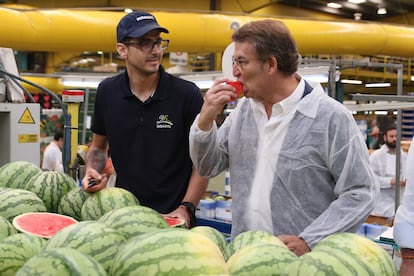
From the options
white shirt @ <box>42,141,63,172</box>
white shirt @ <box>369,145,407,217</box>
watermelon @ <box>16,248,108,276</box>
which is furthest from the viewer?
white shirt @ <box>42,141,63,172</box>

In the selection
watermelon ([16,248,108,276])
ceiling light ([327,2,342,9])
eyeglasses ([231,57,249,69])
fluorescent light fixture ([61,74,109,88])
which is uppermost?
ceiling light ([327,2,342,9])

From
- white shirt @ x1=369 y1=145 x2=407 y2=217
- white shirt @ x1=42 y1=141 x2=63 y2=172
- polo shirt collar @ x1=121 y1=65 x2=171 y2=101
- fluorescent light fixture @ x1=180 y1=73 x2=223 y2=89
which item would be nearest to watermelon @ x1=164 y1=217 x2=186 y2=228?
polo shirt collar @ x1=121 y1=65 x2=171 y2=101

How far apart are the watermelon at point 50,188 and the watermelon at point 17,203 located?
0.14 metres

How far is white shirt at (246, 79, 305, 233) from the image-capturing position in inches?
75.8

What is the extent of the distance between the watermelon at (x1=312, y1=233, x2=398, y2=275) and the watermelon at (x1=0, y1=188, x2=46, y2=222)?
1.01m

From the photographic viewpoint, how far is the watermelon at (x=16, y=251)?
1224 millimetres

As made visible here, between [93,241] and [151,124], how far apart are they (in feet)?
3.94

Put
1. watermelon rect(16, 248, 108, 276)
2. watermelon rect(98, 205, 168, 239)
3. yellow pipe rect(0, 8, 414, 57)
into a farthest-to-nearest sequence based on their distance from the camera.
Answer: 1. yellow pipe rect(0, 8, 414, 57)
2. watermelon rect(98, 205, 168, 239)
3. watermelon rect(16, 248, 108, 276)

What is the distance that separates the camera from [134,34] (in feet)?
7.55

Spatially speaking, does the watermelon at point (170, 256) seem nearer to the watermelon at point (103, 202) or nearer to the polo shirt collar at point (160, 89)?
the watermelon at point (103, 202)

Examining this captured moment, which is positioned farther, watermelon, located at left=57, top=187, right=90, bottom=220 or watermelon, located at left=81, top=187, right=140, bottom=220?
watermelon, located at left=57, top=187, right=90, bottom=220

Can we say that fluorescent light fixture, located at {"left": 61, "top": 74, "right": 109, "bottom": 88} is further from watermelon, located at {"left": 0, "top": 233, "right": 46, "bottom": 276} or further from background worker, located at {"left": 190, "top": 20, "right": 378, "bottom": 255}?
watermelon, located at {"left": 0, "top": 233, "right": 46, "bottom": 276}

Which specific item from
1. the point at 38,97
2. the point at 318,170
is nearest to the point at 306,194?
the point at 318,170

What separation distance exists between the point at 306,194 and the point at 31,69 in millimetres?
16767
